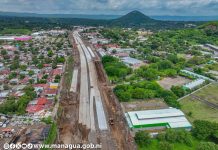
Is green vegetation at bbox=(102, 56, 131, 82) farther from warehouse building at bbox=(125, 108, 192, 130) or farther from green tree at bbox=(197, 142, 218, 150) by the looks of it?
green tree at bbox=(197, 142, 218, 150)

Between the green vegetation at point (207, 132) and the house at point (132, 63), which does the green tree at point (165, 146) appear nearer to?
the green vegetation at point (207, 132)

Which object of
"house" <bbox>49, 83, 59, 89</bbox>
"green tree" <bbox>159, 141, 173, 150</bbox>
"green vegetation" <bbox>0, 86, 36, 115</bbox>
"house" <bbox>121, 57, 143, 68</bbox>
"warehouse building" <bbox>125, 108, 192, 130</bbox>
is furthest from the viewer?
"house" <bbox>121, 57, 143, 68</bbox>

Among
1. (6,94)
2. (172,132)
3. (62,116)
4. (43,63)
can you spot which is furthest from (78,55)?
(172,132)

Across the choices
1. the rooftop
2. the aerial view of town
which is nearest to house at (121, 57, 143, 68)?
the aerial view of town

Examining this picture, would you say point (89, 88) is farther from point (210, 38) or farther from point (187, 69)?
point (210, 38)

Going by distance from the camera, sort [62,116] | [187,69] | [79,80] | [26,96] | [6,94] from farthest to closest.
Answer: [187,69]
[79,80]
[6,94]
[26,96]
[62,116]

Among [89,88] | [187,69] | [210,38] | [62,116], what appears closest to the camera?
[62,116]
